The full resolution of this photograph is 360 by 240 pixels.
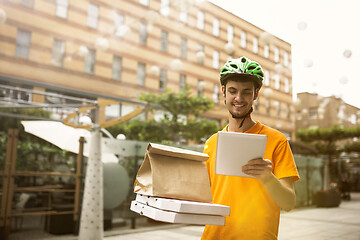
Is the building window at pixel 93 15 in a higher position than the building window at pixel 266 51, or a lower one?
higher

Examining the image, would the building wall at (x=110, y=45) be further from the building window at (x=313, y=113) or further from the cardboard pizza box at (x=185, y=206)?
the cardboard pizza box at (x=185, y=206)

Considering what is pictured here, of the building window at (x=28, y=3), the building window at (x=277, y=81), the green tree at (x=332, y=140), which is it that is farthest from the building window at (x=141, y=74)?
the building window at (x=277, y=81)

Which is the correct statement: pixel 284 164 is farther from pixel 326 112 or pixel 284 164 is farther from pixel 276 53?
pixel 326 112

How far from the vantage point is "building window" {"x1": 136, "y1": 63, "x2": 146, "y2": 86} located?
1918 centimetres

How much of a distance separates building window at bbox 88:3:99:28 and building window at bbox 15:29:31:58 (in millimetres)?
3076

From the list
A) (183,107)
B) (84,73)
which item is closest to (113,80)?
(84,73)

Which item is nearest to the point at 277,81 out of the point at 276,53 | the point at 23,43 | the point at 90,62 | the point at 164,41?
the point at 276,53

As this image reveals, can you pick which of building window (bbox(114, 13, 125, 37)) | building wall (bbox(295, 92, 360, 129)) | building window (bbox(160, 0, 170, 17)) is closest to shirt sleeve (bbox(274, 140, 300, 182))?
building wall (bbox(295, 92, 360, 129))

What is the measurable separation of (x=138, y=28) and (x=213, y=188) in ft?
59.8

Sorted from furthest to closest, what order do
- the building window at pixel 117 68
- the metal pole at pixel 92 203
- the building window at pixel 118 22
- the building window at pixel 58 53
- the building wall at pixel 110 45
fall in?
the building window at pixel 117 68 → the building window at pixel 118 22 → the building window at pixel 58 53 → the building wall at pixel 110 45 → the metal pole at pixel 92 203

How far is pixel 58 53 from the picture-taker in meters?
16.7

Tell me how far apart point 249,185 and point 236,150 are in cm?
41

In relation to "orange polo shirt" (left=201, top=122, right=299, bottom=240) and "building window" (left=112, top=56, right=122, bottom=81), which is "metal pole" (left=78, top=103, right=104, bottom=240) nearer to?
"orange polo shirt" (left=201, top=122, right=299, bottom=240)

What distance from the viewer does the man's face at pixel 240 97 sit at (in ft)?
5.87
